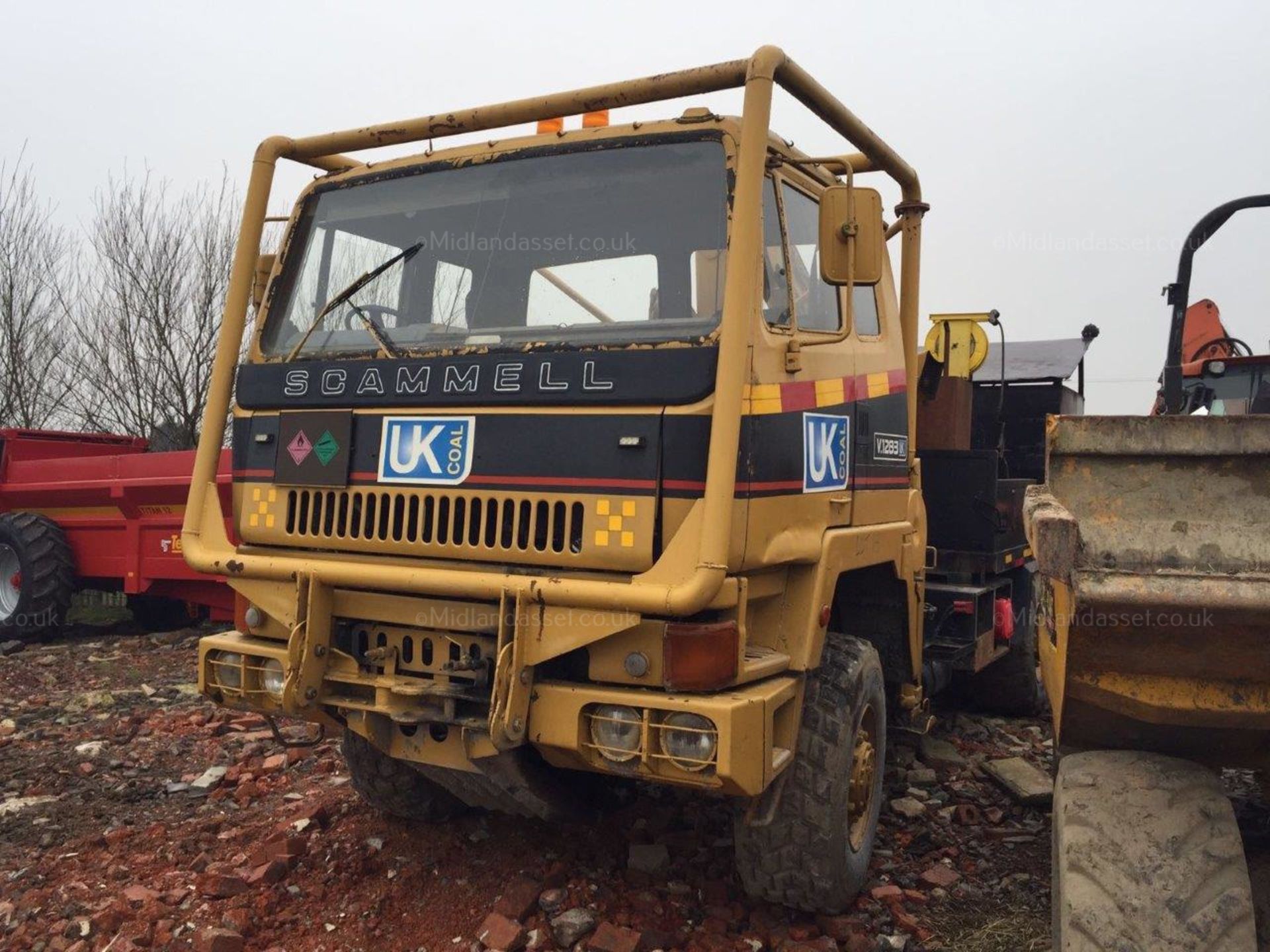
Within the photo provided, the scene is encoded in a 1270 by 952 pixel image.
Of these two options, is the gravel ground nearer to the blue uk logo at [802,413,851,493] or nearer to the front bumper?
the front bumper

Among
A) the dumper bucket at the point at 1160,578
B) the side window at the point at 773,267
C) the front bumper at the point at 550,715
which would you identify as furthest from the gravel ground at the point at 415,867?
the side window at the point at 773,267

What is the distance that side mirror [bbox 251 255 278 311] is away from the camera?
13.5ft

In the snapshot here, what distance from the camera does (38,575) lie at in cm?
854

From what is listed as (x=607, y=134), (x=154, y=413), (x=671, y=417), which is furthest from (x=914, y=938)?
(x=154, y=413)

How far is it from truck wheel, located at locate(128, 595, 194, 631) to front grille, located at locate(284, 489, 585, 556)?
6410mm

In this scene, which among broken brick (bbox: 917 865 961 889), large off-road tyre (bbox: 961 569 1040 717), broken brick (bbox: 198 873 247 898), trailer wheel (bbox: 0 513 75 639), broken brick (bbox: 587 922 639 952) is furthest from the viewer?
trailer wheel (bbox: 0 513 75 639)

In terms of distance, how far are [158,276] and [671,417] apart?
16.8m

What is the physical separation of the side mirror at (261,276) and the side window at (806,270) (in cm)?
197

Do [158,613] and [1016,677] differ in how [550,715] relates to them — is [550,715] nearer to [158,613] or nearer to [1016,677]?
[1016,677]

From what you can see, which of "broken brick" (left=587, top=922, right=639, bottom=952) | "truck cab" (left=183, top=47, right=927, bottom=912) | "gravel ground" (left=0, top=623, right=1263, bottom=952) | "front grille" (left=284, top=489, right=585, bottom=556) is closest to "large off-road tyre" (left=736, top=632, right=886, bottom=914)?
"truck cab" (left=183, top=47, right=927, bottom=912)

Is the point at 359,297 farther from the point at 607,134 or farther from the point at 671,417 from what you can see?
the point at 671,417

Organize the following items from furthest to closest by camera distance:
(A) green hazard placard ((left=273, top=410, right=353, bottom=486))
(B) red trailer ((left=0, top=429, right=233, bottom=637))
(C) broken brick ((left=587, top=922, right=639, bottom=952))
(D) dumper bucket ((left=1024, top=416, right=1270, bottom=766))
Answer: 1. (B) red trailer ((left=0, top=429, right=233, bottom=637))
2. (A) green hazard placard ((left=273, top=410, right=353, bottom=486))
3. (C) broken brick ((left=587, top=922, right=639, bottom=952))
4. (D) dumper bucket ((left=1024, top=416, right=1270, bottom=766))

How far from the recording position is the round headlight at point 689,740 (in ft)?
9.59

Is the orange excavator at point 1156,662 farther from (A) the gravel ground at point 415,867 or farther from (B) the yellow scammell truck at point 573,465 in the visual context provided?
(A) the gravel ground at point 415,867
